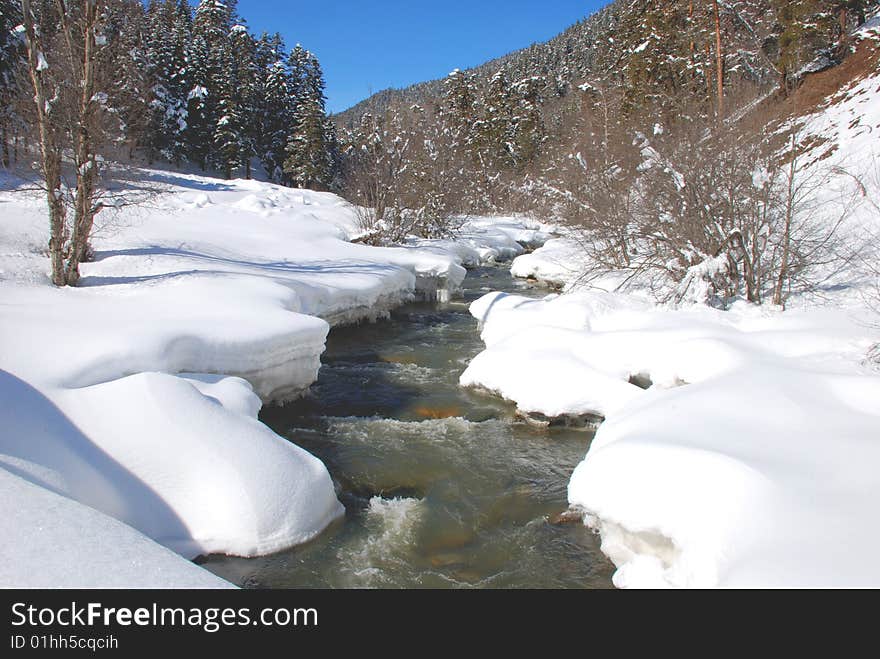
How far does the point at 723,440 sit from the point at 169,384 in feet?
16.9

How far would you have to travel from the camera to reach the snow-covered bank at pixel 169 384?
4461 mm

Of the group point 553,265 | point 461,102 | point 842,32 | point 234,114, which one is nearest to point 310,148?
point 234,114

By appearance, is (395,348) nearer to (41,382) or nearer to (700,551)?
(41,382)

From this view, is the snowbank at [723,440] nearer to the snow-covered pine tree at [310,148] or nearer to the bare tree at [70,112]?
the bare tree at [70,112]

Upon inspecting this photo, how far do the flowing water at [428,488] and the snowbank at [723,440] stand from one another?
0.50m

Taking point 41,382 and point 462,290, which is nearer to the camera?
point 41,382

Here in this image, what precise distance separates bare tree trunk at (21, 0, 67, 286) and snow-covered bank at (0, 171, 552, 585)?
2.00ft

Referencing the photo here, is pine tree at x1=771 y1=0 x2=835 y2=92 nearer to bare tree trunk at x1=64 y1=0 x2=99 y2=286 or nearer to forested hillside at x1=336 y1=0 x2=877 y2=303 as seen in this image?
forested hillside at x1=336 y1=0 x2=877 y2=303

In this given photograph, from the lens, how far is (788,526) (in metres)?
3.50

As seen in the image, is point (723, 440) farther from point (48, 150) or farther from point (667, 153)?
point (48, 150)

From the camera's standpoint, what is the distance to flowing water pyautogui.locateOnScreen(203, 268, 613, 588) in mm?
4559

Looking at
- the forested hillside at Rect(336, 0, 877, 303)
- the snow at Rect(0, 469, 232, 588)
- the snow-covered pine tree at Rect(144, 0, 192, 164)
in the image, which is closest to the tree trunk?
the forested hillside at Rect(336, 0, 877, 303)

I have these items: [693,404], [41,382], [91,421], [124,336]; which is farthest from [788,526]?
[124,336]

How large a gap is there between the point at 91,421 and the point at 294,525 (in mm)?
2073
